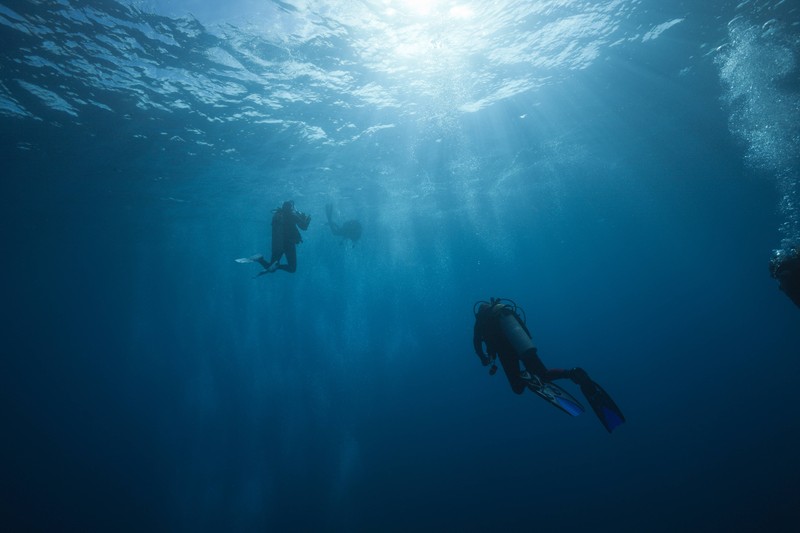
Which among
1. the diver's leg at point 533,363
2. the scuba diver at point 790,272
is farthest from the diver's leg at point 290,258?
the scuba diver at point 790,272

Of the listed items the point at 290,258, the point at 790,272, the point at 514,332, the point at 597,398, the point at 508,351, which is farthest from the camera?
the point at 290,258

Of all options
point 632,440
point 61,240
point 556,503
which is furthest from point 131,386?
point 632,440

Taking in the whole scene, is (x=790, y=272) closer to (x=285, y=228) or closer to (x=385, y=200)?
(x=285, y=228)

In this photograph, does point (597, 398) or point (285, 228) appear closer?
point (597, 398)

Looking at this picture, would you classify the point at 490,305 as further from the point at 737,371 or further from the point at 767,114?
the point at 737,371

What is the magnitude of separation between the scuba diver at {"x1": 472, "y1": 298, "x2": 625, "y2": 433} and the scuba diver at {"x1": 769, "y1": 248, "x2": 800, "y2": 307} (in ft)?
11.1

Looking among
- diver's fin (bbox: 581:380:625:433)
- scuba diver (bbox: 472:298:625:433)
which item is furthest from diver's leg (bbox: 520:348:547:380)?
diver's fin (bbox: 581:380:625:433)

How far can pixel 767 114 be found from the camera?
21.4 meters

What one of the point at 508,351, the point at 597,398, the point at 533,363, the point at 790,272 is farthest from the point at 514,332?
the point at 790,272

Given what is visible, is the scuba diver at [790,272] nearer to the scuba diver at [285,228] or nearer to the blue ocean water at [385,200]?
the blue ocean water at [385,200]

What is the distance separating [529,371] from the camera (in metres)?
4.81

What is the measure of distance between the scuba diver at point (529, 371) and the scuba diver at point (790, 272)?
3370mm

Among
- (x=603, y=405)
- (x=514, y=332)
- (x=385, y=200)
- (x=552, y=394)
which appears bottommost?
(x=603, y=405)

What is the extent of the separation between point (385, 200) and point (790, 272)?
90.2ft
